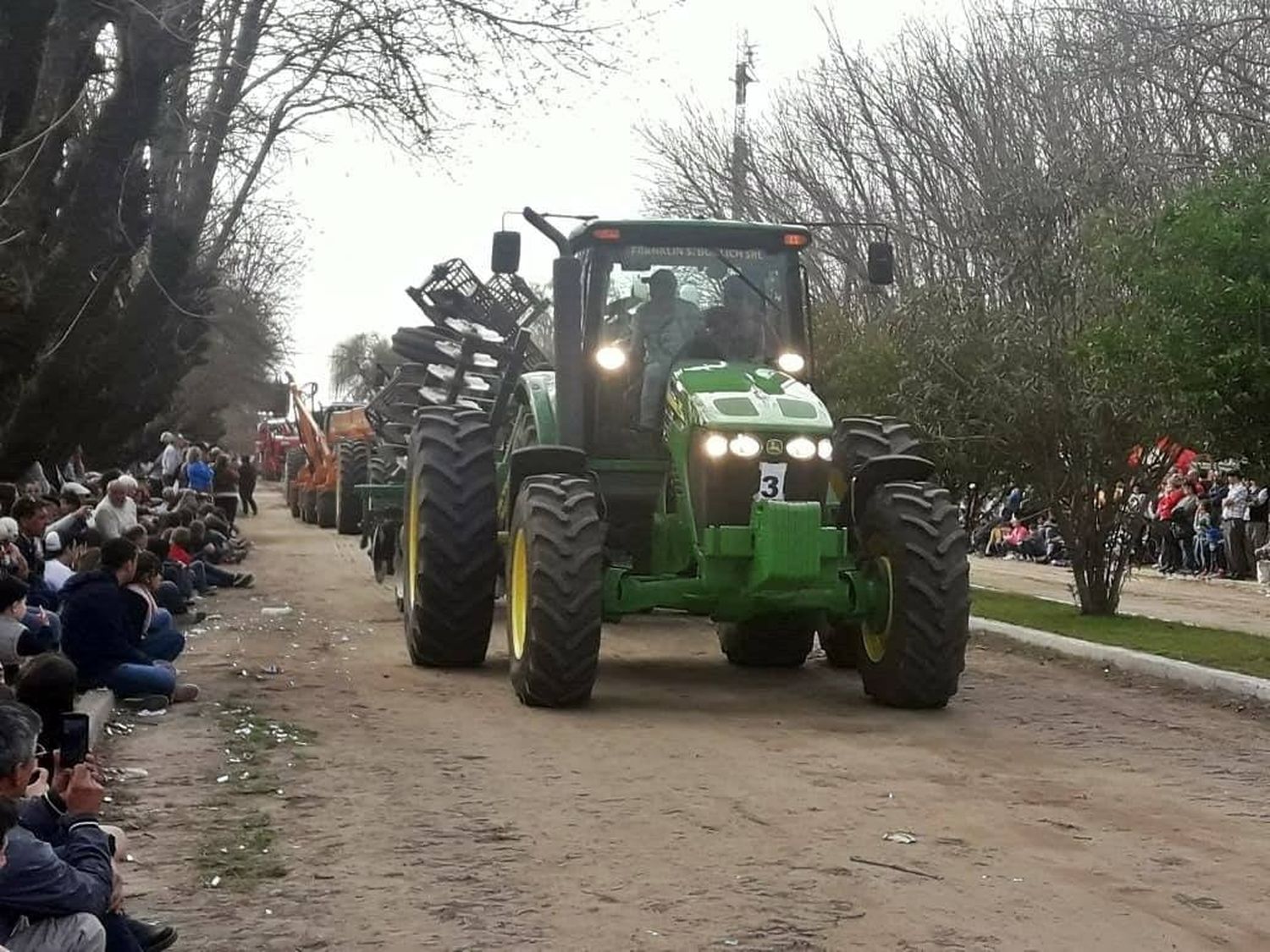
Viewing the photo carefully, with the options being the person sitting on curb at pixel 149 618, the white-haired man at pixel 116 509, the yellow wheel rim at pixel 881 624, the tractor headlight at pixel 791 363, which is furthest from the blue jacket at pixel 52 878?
the white-haired man at pixel 116 509

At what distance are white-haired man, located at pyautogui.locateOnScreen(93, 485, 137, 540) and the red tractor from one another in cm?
2936

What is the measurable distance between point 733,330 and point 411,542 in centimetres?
292

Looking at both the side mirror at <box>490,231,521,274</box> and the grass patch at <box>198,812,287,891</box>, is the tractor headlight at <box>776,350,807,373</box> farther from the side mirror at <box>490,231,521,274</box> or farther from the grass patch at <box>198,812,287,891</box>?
the grass patch at <box>198,812,287,891</box>

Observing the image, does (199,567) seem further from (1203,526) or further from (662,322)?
(1203,526)

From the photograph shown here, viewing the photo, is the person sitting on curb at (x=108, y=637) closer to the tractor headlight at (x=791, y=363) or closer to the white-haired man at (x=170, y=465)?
the tractor headlight at (x=791, y=363)

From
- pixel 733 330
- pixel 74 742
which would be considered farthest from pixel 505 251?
pixel 74 742

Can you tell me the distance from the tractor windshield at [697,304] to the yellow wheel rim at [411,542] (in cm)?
177

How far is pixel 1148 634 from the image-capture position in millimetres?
14891

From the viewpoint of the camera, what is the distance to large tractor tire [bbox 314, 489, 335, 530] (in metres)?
33.2

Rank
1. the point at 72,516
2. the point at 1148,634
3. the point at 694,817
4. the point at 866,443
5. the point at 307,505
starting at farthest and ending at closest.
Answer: the point at 307,505
the point at 72,516
the point at 1148,634
the point at 866,443
the point at 694,817

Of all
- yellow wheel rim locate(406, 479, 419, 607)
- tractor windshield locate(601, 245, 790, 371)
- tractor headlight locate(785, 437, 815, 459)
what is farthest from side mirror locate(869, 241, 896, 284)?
yellow wheel rim locate(406, 479, 419, 607)

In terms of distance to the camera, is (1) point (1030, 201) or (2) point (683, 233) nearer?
(2) point (683, 233)

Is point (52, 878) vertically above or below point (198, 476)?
below

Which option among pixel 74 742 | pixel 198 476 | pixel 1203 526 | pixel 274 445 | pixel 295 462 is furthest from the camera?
pixel 274 445
